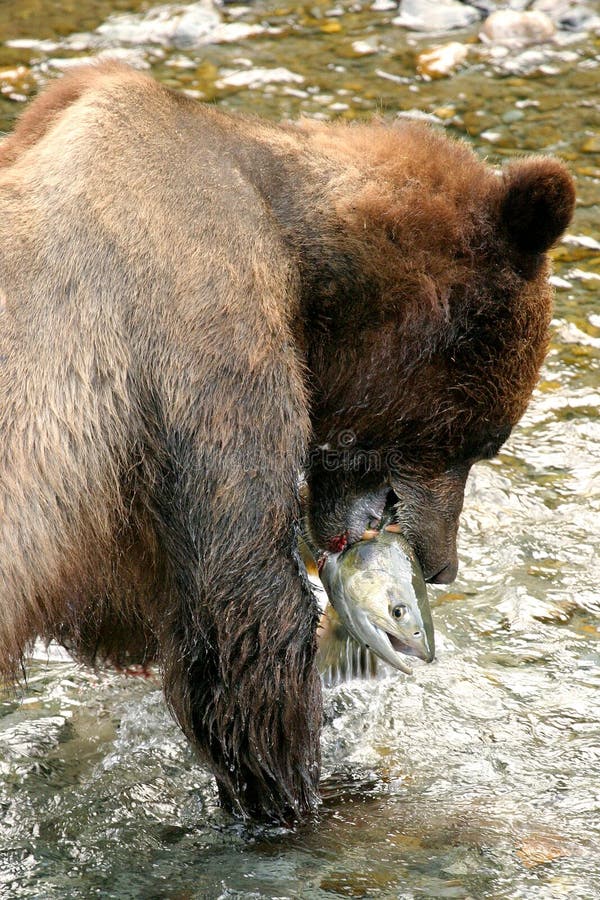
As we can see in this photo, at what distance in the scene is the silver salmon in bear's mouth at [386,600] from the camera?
427 cm

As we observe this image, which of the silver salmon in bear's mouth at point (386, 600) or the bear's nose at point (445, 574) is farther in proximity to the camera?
the bear's nose at point (445, 574)

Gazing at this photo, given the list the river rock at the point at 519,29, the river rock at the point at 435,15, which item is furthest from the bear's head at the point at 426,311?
the river rock at the point at 435,15

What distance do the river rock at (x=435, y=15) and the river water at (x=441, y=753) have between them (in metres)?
3.12

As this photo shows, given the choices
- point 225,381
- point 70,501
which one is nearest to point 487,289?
point 225,381

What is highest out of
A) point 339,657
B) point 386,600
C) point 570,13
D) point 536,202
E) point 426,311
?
point 536,202

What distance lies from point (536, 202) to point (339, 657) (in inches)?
71.5

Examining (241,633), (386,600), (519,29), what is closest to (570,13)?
(519,29)

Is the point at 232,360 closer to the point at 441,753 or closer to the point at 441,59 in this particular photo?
the point at 441,753

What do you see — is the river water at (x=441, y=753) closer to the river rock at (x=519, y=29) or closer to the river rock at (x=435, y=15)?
the river rock at (x=519, y=29)

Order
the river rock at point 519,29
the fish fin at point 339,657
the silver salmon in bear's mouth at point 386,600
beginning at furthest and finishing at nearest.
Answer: the river rock at point 519,29, the fish fin at point 339,657, the silver salmon in bear's mouth at point 386,600

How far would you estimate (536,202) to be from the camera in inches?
157

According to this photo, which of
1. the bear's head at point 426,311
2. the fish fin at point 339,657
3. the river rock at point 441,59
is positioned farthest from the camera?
the river rock at point 441,59

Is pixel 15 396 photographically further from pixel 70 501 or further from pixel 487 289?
pixel 487 289

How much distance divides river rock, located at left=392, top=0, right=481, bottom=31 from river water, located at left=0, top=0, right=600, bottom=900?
3.12 m
